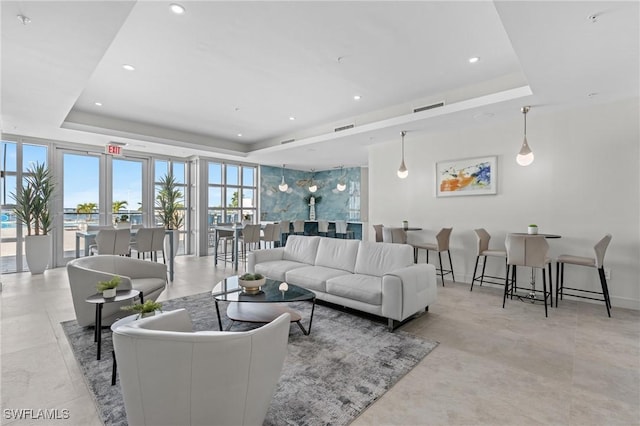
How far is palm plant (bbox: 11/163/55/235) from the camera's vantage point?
221 inches

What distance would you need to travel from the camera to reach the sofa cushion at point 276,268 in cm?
425

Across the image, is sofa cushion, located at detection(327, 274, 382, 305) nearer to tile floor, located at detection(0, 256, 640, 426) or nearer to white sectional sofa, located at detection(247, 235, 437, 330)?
white sectional sofa, located at detection(247, 235, 437, 330)

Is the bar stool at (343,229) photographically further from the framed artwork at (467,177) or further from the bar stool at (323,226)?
the framed artwork at (467,177)

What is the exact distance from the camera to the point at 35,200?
562cm

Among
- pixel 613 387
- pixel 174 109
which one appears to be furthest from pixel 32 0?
pixel 613 387

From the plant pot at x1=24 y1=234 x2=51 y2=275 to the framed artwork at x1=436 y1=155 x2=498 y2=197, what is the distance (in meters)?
7.29

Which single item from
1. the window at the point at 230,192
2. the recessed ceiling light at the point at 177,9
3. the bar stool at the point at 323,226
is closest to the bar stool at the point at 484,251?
the bar stool at the point at 323,226

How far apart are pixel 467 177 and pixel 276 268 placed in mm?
3580

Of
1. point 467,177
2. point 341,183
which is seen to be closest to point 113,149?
point 341,183

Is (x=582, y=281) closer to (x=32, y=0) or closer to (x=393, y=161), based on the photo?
(x=393, y=161)

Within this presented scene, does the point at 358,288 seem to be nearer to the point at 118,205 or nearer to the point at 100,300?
the point at 100,300

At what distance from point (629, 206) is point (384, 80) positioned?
11.5 feet

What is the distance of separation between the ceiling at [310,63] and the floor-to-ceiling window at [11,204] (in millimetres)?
642

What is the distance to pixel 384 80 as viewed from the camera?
419 centimetres
